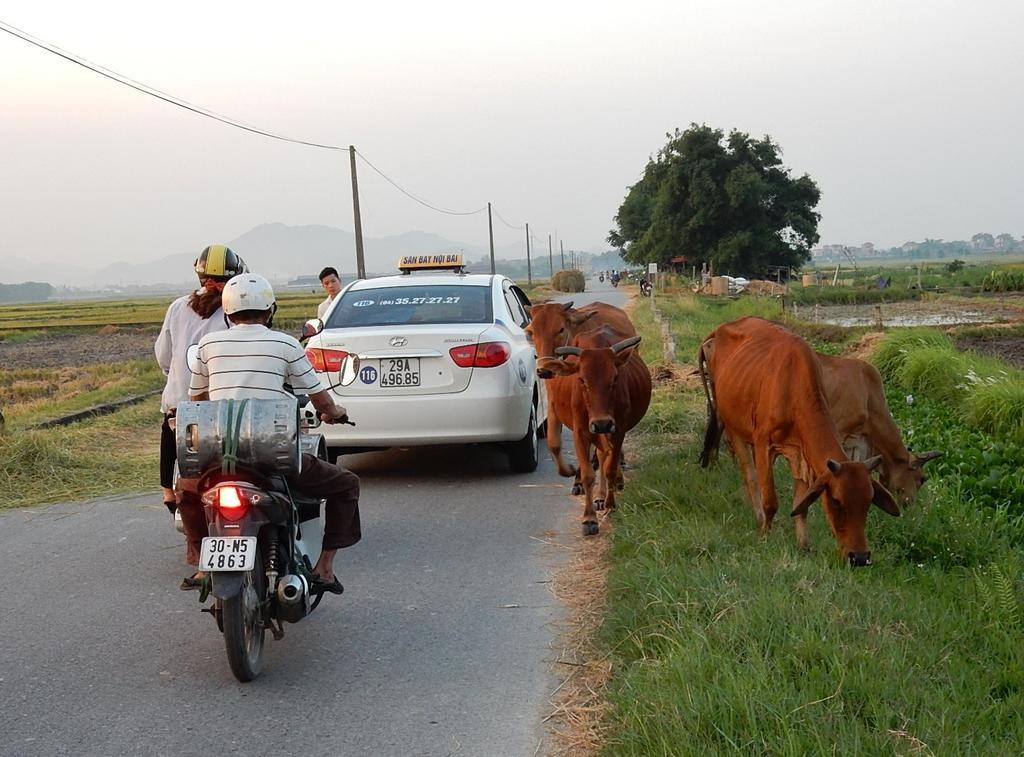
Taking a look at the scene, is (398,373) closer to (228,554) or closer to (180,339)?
(180,339)

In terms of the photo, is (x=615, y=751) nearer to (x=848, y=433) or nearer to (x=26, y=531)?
(x=848, y=433)

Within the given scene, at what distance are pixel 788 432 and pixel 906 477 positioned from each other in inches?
48.3

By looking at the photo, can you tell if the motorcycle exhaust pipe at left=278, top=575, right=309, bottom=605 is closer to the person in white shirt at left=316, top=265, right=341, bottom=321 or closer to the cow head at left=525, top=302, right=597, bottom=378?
the cow head at left=525, top=302, right=597, bottom=378

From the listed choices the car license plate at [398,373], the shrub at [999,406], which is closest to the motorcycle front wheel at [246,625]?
the car license plate at [398,373]

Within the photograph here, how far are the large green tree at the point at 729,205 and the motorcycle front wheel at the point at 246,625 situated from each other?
198 ft

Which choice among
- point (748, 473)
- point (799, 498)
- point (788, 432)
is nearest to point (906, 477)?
point (748, 473)

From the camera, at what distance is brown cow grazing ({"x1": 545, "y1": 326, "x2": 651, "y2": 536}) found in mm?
7621

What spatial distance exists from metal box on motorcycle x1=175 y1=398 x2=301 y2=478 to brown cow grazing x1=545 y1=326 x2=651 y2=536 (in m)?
2.74

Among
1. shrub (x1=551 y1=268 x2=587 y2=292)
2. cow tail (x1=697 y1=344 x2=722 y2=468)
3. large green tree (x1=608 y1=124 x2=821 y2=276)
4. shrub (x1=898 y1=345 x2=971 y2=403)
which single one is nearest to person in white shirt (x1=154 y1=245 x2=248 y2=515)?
cow tail (x1=697 y1=344 x2=722 y2=468)

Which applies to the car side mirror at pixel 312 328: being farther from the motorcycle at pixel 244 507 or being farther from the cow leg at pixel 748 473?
the motorcycle at pixel 244 507

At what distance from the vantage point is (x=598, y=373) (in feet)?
25.2

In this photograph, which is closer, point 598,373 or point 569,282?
point 598,373

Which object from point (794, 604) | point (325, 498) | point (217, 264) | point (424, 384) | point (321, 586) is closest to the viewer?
point (794, 604)

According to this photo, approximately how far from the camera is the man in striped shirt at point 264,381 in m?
5.40
